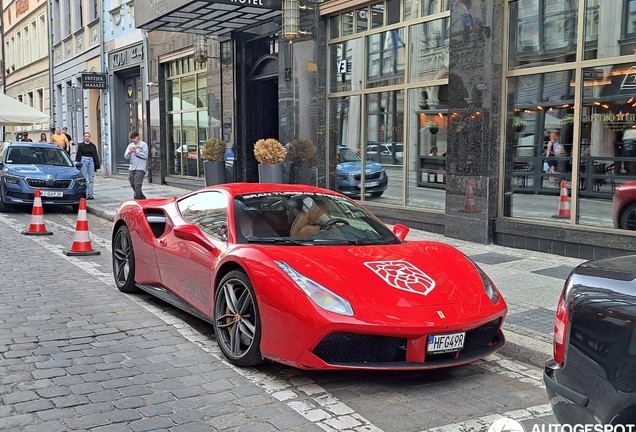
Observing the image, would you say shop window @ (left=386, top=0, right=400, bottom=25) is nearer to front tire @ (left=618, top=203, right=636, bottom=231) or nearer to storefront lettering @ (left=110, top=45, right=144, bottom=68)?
front tire @ (left=618, top=203, right=636, bottom=231)

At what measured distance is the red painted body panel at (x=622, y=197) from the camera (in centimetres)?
A: 826

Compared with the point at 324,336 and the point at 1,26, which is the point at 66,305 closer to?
the point at 324,336

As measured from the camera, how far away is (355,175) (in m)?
13.2

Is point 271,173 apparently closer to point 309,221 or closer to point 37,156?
point 37,156

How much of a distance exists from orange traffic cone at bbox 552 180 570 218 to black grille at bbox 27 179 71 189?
33.8ft

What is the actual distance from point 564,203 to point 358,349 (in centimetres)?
594

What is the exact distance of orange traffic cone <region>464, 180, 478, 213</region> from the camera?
10062 millimetres

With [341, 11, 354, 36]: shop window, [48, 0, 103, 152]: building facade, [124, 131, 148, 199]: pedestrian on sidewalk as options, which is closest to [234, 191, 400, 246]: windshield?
[341, 11, 354, 36]: shop window

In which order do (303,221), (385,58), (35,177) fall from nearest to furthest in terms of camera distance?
(303,221)
(385,58)
(35,177)

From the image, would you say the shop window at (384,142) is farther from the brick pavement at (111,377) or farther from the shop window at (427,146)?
the brick pavement at (111,377)

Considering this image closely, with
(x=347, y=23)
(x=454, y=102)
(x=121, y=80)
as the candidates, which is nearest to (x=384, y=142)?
(x=454, y=102)

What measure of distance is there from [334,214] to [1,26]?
47.5 m

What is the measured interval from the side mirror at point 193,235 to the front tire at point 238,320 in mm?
517

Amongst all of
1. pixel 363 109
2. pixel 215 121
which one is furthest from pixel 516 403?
pixel 215 121
